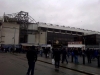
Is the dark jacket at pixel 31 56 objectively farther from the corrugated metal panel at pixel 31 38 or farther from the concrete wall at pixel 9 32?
the corrugated metal panel at pixel 31 38

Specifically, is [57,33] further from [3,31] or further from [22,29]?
[3,31]

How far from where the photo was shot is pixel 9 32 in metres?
71.1

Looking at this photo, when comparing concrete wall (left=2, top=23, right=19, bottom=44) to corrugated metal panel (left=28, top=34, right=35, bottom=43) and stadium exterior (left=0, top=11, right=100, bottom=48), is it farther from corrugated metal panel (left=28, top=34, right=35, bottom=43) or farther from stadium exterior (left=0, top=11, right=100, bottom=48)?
corrugated metal panel (left=28, top=34, right=35, bottom=43)

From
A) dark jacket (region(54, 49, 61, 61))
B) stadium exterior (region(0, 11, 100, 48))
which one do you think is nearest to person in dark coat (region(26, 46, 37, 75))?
dark jacket (region(54, 49, 61, 61))

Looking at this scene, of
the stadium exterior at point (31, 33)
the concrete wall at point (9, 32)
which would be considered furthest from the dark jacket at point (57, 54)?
the concrete wall at point (9, 32)

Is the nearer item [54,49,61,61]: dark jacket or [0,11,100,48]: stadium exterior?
[54,49,61,61]: dark jacket

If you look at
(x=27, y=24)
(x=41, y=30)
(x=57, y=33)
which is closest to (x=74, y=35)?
(x=57, y=33)

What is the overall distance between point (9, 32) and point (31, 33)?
12.2m

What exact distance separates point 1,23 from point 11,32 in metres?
5.87

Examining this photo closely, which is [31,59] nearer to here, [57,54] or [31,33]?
[57,54]

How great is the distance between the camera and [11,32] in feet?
236

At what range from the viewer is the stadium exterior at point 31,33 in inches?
2768

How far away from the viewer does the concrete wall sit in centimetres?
6933

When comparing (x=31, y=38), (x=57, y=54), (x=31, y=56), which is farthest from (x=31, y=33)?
(x=31, y=56)
